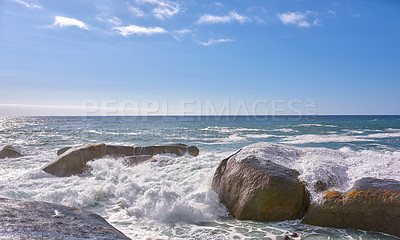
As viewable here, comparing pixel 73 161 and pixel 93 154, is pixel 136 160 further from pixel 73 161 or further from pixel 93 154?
pixel 73 161

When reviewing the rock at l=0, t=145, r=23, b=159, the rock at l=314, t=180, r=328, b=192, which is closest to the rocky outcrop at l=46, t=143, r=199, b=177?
the rock at l=0, t=145, r=23, b=159

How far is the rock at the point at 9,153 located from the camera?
1302 cm

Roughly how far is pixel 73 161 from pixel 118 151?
7.05ft

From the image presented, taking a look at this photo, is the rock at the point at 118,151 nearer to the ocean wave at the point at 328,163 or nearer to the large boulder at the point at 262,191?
the large boulder at the point at 262,191

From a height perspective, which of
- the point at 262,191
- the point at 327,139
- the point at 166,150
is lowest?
the point at 327,139

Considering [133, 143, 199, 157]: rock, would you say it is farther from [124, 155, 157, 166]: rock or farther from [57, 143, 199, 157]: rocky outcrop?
[124, 155, 157, 166]: rock

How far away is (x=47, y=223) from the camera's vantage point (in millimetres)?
2670

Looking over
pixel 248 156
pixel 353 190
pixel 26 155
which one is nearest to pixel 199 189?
pixel 248 156

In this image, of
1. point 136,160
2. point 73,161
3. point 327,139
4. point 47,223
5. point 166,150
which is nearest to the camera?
point 47,223

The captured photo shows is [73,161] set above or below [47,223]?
below

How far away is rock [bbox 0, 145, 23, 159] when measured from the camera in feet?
42.7

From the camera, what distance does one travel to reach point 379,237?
4301 millimetres

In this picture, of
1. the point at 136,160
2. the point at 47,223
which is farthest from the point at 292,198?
the point at 136,160

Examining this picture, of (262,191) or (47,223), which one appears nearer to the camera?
(47,223)
